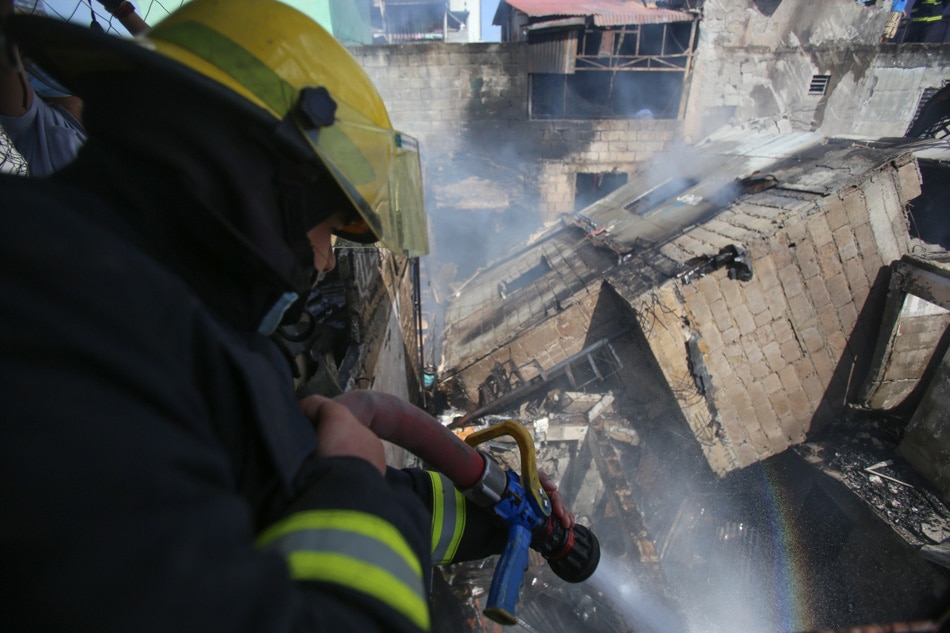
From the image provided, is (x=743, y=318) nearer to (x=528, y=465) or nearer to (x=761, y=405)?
(x=761, y=405)

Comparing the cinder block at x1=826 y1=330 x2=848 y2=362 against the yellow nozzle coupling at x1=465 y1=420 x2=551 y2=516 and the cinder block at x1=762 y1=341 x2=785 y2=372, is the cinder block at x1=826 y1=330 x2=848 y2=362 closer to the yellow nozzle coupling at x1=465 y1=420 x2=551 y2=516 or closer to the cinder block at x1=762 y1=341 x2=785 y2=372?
the cinder block at x1=762 y1=341 x2=785 y2=372

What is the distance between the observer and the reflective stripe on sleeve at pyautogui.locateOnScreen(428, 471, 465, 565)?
1.58 m

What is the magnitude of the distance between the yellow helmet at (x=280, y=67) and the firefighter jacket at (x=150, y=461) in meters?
0.19

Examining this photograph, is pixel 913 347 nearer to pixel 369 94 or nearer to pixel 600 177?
pixel 369 94

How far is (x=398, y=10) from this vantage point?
28.6m

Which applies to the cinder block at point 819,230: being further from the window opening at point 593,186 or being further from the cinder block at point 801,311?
the window opening at point 593,186

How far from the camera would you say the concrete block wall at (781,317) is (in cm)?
531

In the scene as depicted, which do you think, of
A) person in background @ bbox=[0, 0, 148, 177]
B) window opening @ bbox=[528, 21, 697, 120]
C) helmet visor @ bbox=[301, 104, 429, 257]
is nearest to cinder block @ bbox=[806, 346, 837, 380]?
helmet visor @ bbox=[301, 104, 429, 257]

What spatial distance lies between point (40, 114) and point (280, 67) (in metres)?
2.20

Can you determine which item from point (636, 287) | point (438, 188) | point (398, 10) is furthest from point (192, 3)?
point (398, 10)

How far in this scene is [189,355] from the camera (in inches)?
26.8

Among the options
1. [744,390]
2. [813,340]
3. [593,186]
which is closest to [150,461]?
[744,390]

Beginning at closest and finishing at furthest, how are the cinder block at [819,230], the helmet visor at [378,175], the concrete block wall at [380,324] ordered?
the helmet visor at [378,175], the concrete block wall at [380,324], the cinder block at [819,230]

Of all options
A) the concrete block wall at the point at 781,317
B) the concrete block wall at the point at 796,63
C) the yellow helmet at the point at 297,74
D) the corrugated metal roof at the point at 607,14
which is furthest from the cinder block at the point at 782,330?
the corrugated metal roof at the point at 607,14
